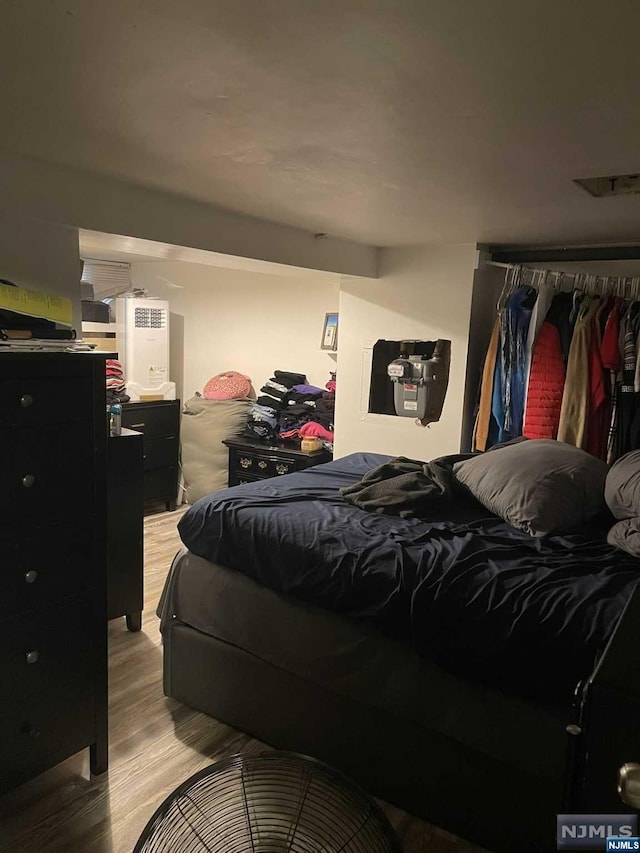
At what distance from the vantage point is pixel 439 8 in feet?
3.08

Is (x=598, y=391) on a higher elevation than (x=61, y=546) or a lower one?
higher

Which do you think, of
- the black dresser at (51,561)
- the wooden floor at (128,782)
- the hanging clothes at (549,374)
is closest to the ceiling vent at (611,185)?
the hanging clothes at (549,374)

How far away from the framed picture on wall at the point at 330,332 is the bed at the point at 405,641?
2261 millimetres

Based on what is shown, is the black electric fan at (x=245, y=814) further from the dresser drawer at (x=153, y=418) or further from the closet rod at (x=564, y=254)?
the dresser drawer at (x=153, y=418)

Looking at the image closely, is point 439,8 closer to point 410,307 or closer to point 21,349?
point 21,349

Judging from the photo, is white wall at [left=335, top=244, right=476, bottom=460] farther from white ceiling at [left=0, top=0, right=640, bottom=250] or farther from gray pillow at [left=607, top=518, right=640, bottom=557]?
gray pillow at [left=607, top=518, right=640, bottom=557]

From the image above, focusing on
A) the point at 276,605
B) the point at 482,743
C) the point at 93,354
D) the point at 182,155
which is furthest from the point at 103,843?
the point at 182,155

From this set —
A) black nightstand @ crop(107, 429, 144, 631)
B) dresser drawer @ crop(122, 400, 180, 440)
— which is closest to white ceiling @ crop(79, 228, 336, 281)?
black nightstand @ crop(107, 429, 144, 631)

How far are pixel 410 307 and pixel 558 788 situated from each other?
2747 mm

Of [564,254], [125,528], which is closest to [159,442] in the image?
[125,528]

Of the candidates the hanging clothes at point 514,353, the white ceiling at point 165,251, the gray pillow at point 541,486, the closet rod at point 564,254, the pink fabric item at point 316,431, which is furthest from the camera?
the pink fabric item at point 316,431

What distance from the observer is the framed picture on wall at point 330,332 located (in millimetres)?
4578

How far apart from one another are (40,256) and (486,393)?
2403 millimetres

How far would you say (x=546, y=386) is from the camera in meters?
3.29
